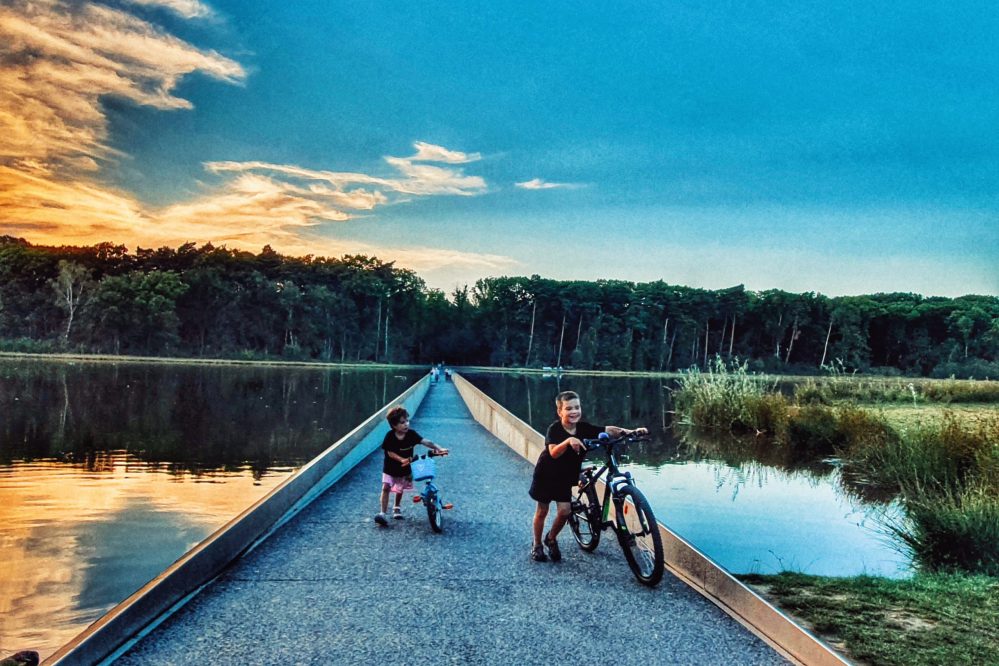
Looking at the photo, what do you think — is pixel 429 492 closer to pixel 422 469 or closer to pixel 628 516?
pixel 422 469

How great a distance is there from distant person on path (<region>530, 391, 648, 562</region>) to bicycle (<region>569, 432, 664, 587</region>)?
0.13 meters

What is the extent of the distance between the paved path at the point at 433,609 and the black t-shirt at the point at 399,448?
56 cm

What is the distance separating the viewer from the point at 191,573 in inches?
225

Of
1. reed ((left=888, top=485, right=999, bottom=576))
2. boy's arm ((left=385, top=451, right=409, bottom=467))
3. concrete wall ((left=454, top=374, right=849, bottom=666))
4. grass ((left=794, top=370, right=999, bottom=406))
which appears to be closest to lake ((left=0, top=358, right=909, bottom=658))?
reed ((left=888, top=485, right=999, bottom=576))

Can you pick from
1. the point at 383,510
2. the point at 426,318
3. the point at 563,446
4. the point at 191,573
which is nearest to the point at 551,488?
the point at 563,446

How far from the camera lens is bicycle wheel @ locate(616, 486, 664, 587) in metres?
6.04

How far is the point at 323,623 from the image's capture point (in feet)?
17.0

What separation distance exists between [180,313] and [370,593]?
92581 millimetres

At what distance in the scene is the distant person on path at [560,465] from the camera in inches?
258

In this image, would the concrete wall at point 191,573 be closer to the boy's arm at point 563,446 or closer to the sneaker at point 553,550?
the sneaker at point 553,550

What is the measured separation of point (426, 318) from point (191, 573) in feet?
328

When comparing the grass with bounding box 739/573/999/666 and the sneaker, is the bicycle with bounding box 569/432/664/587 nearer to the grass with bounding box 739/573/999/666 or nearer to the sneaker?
the sneaker

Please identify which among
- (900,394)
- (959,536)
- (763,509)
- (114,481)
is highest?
(900,394)

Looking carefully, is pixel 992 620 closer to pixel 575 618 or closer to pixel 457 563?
pixel 575 618
